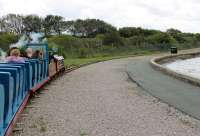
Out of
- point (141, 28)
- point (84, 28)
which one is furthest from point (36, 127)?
point (141, 28)

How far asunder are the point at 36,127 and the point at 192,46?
82532 mm

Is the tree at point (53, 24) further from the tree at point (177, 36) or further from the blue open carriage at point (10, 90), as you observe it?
the blue open carriage at point (10, 90)

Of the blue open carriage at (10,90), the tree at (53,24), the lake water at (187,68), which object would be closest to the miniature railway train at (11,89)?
the blue open carriage at (10,90)

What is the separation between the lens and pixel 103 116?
34.1ft

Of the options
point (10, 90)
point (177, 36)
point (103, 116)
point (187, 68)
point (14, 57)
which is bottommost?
point (187, 68)

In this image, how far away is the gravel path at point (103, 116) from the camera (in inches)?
340

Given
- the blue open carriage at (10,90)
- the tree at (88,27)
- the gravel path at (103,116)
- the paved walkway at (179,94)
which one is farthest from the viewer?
the tree at (88,27)

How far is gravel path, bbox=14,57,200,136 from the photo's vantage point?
865 cm

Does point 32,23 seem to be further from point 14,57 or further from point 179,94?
point 14,57

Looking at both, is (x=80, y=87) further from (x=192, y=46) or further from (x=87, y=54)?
(x=192, y=46)

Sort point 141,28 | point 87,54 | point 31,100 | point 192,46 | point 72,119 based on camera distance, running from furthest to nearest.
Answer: point 141,28
point 192,46
point 87,54
point 31,100
point 72,119

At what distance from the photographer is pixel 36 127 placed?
900 centimetres

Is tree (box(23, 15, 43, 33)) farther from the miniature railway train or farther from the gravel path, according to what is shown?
the miniature railway train

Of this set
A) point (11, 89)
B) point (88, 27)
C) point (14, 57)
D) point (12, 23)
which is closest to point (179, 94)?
point (14, 57)
